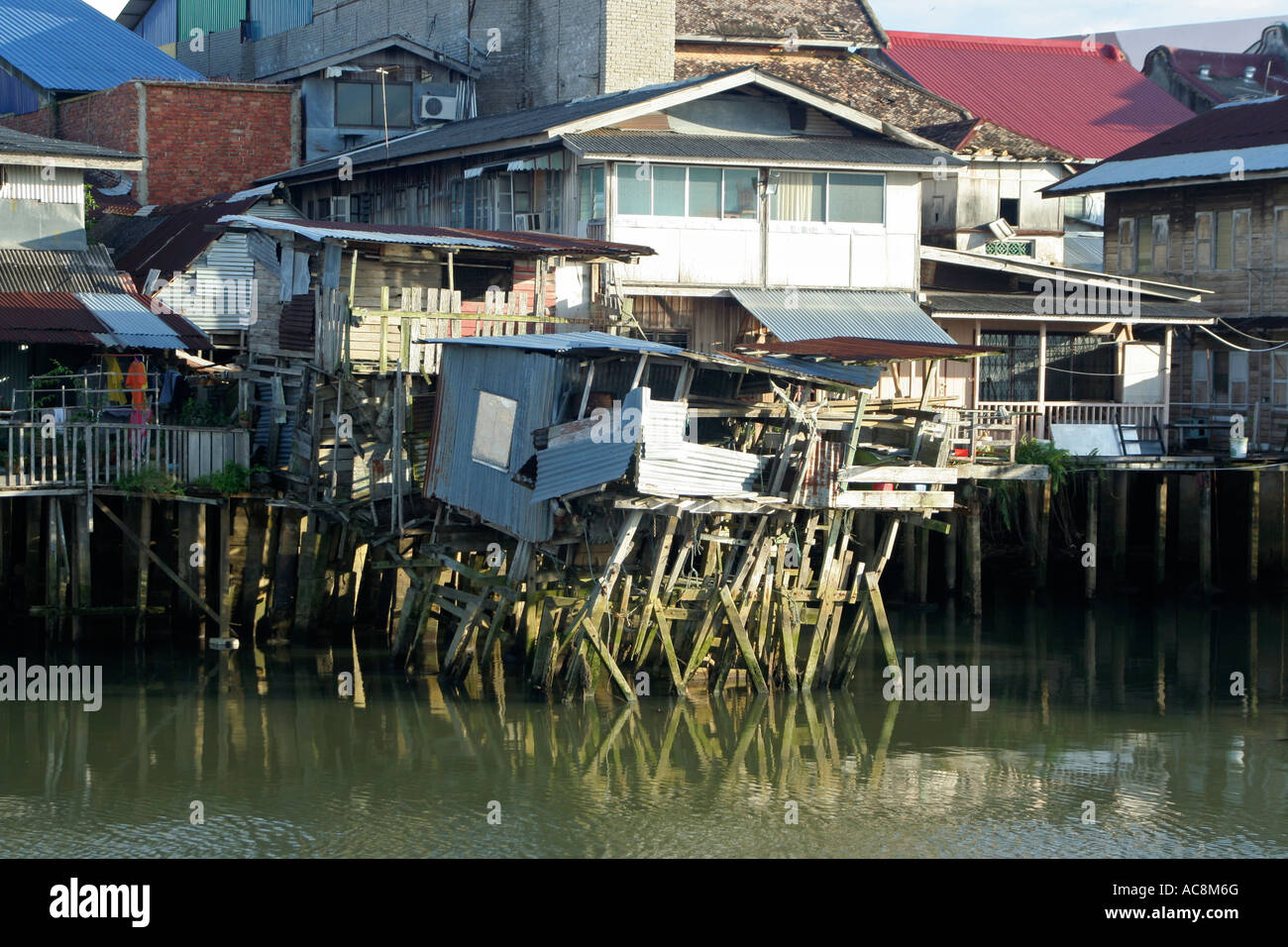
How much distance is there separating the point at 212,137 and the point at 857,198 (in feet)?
52.4

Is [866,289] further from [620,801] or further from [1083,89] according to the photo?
[1083,89]

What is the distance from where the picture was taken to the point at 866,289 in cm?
3178

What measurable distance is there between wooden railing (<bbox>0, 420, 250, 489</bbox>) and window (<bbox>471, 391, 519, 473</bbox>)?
192 inches

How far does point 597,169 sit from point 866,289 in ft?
18.0

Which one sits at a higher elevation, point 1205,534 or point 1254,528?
point 1254,528

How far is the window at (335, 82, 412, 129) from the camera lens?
4028 centimetres

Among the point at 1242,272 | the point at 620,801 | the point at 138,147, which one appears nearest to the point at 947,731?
the point at 620,801

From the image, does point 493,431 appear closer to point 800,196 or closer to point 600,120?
point 600,120

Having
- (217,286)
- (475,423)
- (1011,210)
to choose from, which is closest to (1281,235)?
(1011,210)

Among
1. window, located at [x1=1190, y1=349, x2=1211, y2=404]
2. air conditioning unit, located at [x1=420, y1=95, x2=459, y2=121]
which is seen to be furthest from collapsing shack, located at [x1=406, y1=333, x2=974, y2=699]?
air conditioning unit, located at [x1=420, y1=95, x2=459, y2=121]

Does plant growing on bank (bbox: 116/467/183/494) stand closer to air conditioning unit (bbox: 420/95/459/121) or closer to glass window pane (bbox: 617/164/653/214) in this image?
glass window pane (bbox: 617/164/653/214)

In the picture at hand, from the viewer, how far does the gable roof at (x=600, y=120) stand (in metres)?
30.5

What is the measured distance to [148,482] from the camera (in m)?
25.0

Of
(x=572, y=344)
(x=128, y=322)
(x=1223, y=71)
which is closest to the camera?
(x=572, y=344)
